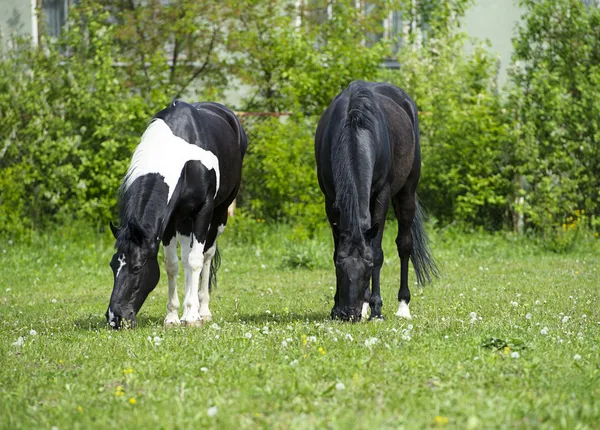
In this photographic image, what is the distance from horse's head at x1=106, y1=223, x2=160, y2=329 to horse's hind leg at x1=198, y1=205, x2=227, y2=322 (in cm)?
137

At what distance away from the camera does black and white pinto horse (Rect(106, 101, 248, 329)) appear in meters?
6.99

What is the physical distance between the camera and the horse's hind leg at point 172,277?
7.83 metres

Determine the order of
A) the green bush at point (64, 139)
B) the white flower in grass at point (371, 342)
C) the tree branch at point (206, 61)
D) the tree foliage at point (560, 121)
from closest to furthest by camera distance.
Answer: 1. the white flower in grass at point (371, 342)
2. the tree foliage at point (560, 121)
3. the green bush at point (64, 139)
4. the tree branch at point (206, 61)

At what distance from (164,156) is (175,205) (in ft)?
1.38

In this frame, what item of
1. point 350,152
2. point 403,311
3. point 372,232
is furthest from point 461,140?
point 372,232

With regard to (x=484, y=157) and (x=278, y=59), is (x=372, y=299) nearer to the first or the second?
(x=484, y=157)

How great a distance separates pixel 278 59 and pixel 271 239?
393 centimetres

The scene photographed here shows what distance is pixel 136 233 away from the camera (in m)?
6.96

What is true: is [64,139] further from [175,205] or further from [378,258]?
[378,258]

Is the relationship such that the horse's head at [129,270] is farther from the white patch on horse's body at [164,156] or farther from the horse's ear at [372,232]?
the horse's ear at [372,232]

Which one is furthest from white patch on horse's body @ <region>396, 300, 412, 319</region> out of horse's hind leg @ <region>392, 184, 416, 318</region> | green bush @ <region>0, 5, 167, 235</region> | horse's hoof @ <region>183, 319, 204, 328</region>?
green bush @ <region>0, 5, 167, 235</region>

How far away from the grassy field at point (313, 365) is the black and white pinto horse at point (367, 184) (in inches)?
11.8

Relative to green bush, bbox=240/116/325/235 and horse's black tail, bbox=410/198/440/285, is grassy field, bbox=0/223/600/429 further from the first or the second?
green bush, bbox=240/116/325/235

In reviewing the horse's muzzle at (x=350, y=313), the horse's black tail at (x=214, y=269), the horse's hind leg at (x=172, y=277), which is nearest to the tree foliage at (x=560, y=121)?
the horse's black tail at (x=214, y=269)
